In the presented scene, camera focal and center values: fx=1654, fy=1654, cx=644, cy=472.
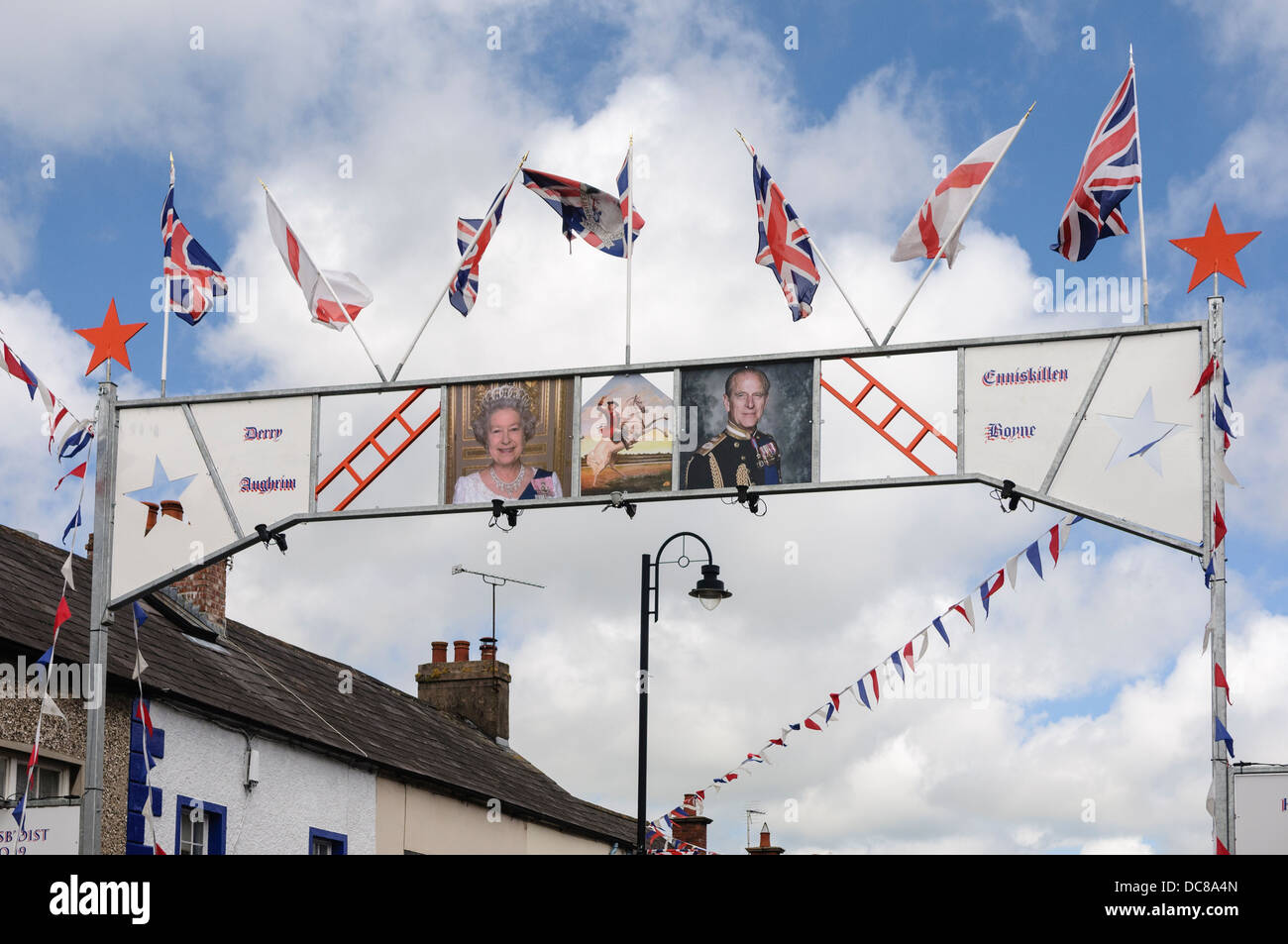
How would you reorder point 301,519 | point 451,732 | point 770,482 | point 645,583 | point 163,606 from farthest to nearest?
1. point 451,732
2. point 163,606
3. point 645,583
4. point 301,519
5. point 770,482

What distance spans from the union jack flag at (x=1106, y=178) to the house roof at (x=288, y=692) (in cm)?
1081

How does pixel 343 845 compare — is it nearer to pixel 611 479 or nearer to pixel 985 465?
pixel 611 479

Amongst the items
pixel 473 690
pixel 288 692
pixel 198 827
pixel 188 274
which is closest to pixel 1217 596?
pixel 188 274

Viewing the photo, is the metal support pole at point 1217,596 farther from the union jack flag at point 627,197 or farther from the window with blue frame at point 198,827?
the window with blue frame at point 198,827

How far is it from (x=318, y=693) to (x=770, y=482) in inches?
553

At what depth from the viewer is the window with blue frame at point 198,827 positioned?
63.4ft

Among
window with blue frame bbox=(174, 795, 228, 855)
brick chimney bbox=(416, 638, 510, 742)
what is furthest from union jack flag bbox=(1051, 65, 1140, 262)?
brick chimney bbox=(416, 638, 510, 742)

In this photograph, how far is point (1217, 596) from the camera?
12094 millimetres

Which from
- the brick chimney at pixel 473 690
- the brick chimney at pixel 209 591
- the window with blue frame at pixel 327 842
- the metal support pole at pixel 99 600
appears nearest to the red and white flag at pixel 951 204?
the metal support pole at pixel 99 600

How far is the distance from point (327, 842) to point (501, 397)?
10.5 meters

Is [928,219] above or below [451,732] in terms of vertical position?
above

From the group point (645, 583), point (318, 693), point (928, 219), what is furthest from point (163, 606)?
point (928, 219)
